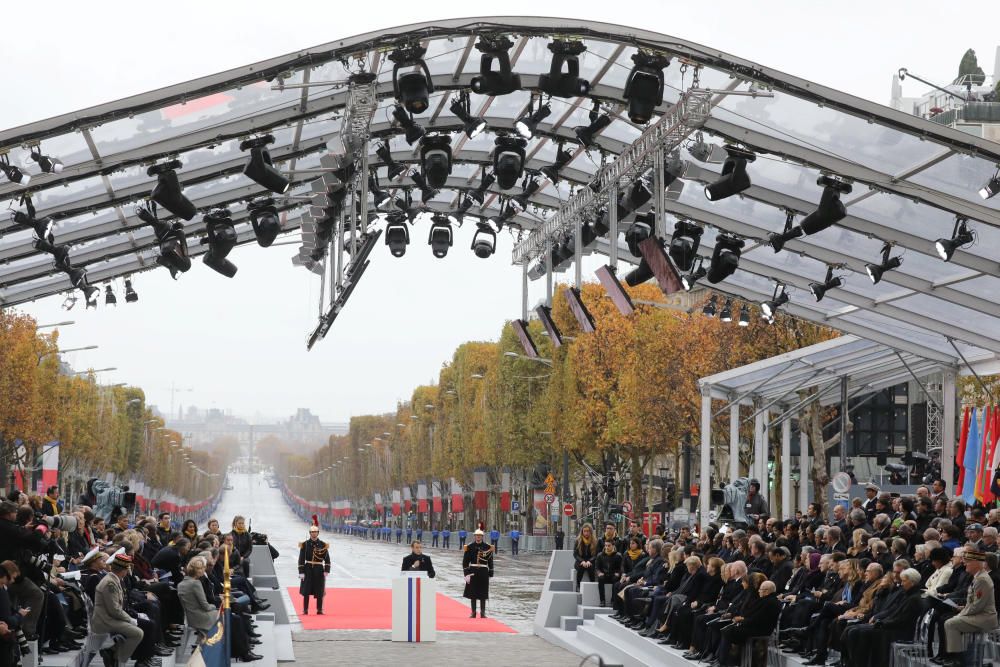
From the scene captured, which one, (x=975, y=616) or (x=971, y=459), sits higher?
(x=971, y=459)

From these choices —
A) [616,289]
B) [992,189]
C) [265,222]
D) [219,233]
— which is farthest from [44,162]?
[992,189]

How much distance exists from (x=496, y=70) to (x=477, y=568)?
10.9 m

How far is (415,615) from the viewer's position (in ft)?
71.7

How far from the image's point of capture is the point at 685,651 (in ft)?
59.0

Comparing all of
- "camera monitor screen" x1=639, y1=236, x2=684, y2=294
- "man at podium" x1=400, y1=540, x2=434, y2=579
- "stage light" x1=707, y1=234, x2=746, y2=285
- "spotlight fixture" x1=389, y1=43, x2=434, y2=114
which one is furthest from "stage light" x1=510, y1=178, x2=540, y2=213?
"spotlight fixture" x1=389, y1=43, x2=434, y2=114

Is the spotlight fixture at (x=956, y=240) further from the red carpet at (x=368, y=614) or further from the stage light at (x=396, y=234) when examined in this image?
the red carpet at (x=368, y=614)

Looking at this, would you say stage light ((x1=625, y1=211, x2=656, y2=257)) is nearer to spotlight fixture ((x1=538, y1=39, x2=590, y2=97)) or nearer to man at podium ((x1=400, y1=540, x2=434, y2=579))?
spotlight fixture ((x1=538, y1=39, x2=590, y2=97))

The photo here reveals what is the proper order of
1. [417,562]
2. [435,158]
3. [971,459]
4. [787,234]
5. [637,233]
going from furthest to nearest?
[971,459], [417,562], [637,233], [787,234], [435,158]

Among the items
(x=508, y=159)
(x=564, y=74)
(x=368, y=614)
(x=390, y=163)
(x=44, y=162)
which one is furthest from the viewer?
(x=368, y=614)

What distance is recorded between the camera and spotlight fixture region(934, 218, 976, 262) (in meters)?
19.8

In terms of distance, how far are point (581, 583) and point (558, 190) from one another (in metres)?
6.87

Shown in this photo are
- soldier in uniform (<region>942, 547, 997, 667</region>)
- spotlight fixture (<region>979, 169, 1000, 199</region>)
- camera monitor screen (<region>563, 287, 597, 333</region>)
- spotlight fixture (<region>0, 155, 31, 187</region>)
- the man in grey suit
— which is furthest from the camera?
camera monitor screen (<region>563, 287, 597, 333</region>)

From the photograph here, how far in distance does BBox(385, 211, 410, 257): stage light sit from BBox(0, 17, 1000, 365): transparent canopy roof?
94 cm

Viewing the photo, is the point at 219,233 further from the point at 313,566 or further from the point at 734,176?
the point at 734,176
